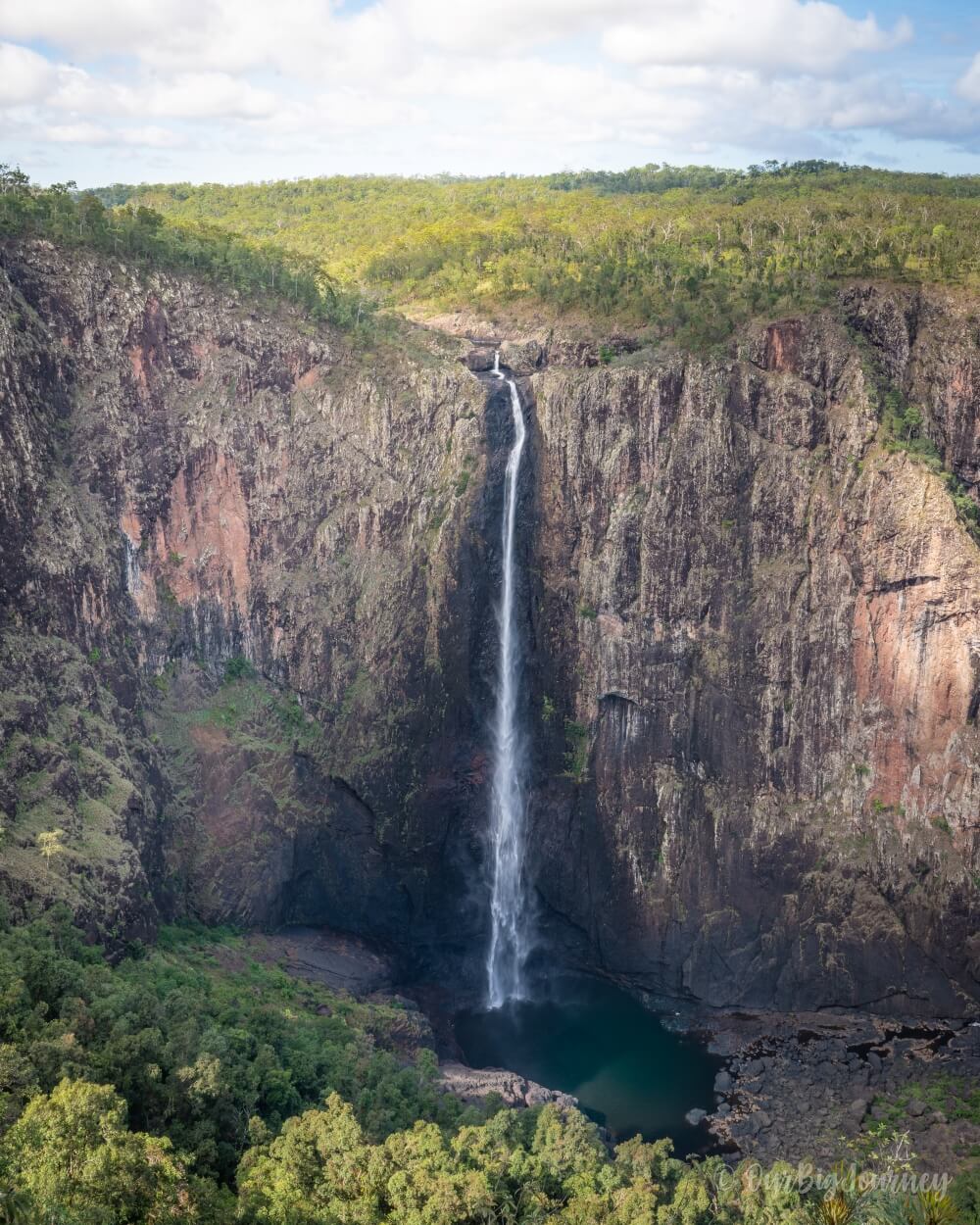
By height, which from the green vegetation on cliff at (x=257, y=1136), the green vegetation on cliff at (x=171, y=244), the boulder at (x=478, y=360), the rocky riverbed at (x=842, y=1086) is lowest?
the rocky riverbed at (x=842, y=1086)

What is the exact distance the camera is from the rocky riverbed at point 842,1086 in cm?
3522

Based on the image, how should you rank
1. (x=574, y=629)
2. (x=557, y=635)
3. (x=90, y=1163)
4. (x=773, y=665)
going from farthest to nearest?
(x=557, y=635) → (x=574, y=629) → (x=773, y=665) → (x=90, y=1163)

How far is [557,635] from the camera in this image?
45.0m

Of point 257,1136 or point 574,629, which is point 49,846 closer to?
point 257,1136

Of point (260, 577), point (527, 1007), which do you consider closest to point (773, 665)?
point (527, 1007)

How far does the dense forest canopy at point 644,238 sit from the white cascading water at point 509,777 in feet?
21.2

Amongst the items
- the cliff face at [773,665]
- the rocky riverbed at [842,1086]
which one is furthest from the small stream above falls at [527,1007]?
the cliff face at [773,665]

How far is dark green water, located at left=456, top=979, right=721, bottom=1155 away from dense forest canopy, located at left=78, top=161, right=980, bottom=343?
21968mm

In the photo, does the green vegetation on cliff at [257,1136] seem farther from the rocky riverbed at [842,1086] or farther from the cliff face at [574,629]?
the cliff face at [574,629]

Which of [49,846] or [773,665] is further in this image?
[773,665]

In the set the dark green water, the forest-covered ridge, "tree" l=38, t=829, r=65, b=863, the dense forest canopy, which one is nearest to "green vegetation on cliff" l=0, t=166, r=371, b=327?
the forest-covered ridge

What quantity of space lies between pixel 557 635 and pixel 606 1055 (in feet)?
44.4

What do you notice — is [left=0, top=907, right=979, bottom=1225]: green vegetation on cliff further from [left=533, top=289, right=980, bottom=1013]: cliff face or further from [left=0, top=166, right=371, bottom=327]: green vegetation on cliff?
[left=0, top=166, right=371, bottom=327]: green vegetation on cliff

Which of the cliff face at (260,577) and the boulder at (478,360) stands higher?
the boulder at (478,360)
